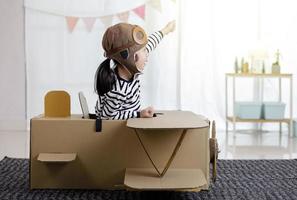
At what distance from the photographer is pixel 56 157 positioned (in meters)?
2.00

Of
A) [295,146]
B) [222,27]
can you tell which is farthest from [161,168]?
[222,27]

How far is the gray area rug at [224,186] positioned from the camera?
1.96 m

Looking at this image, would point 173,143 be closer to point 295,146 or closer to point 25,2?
point 295,146

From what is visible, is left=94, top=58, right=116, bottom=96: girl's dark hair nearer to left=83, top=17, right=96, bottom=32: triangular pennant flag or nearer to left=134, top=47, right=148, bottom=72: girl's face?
left=134, top=47, right=148, bottom=72: girl's face

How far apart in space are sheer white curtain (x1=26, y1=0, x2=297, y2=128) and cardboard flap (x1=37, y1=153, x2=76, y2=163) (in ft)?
7.68

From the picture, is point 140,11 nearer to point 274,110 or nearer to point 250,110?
point 250,110

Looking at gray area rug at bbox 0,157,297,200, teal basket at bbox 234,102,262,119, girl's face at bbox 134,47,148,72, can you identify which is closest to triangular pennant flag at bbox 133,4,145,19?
teal basket at bbox 234,102,262,119

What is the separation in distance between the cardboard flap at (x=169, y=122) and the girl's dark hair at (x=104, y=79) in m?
0.20

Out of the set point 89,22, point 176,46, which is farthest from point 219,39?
point 89,22

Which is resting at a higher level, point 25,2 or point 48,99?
point 25,2

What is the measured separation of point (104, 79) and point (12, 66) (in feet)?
8.46

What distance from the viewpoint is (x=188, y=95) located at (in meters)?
4.43

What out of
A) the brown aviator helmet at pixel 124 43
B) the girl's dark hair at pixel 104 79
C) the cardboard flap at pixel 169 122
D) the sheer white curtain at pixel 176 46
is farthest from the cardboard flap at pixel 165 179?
the sheer white curtain at pixel 176 46

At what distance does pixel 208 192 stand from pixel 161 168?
241 millimetres
